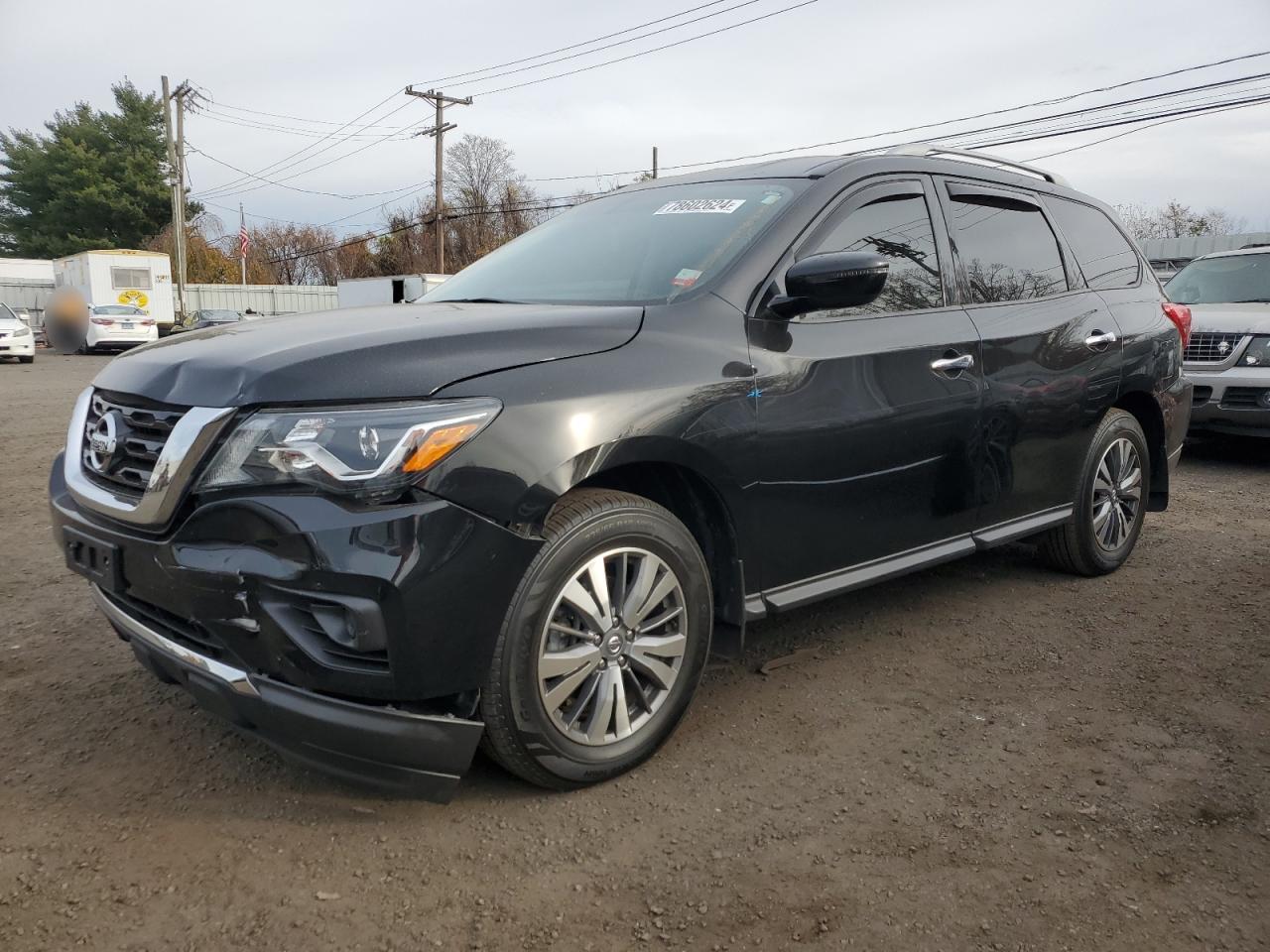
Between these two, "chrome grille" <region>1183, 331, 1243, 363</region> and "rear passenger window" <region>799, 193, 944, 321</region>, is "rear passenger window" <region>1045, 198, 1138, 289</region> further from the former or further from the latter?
"chrome grille" <region>1183, 331, 1243, 363</region>

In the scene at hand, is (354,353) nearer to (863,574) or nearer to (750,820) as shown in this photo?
(750,820)

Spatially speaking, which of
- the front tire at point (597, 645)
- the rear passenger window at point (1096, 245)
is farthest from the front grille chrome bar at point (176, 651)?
the rear passenger window at point (1096, 245)

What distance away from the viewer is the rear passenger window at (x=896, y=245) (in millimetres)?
3297

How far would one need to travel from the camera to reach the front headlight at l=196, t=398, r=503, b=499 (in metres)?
2.18

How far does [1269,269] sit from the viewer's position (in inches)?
340

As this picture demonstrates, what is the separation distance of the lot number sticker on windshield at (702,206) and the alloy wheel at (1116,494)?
2.25m

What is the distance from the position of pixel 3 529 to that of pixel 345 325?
13.1ft

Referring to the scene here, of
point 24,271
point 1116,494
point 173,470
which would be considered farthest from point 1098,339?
point 24,271

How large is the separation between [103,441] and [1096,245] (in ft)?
14.1

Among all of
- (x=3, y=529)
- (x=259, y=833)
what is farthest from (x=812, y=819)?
(x=3, y=529)

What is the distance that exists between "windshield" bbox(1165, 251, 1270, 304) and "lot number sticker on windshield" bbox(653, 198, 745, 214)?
23.5 ft

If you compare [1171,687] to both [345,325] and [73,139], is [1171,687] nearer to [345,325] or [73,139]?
[345,325]

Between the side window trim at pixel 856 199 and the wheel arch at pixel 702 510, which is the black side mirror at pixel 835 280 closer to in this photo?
the side window trim at pixel 856 199

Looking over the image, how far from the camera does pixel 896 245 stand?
3.52m
